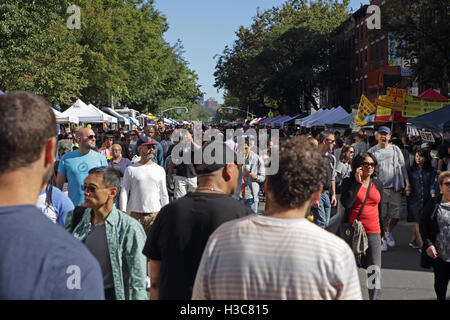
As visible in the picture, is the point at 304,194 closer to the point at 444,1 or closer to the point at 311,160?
the point at 311,160

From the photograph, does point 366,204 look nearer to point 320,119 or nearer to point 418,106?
point 418,106

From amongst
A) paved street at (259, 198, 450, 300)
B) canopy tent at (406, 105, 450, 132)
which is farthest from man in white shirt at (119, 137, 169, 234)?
canopy tent at (406, 105, 450, 132)

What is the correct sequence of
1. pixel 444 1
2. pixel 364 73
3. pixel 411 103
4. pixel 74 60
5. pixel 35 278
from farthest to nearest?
pixel 364 73
pixel 74 60
pixel 444 1
pixel 411 103
pixel 35 278

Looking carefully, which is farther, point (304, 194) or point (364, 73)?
point (364, 73)

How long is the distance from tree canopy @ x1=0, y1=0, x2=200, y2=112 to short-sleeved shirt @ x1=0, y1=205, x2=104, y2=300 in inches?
833

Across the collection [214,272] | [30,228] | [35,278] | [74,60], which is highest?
[74,60]

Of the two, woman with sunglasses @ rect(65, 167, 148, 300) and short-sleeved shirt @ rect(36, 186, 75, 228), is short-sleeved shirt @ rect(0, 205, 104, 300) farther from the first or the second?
short-sleeved shirt @ rect(36, 186, 75, 228)

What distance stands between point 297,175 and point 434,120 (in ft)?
52.0

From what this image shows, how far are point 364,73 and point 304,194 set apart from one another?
5478cm

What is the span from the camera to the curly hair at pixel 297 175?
2557 millimetres

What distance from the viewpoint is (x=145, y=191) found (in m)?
7.64

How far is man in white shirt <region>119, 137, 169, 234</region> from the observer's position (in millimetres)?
7654
